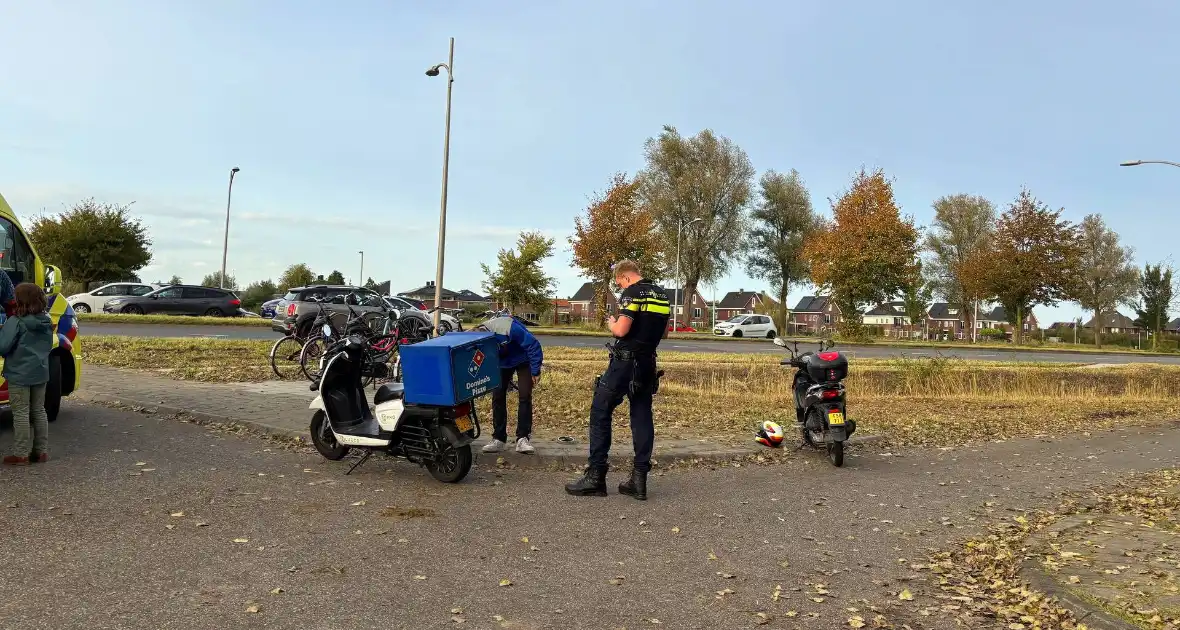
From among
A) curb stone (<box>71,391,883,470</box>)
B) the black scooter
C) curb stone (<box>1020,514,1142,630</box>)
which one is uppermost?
the black scooter

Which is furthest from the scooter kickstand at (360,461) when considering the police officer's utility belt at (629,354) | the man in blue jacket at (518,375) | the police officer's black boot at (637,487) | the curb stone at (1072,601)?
the curb stone at (1072,601)

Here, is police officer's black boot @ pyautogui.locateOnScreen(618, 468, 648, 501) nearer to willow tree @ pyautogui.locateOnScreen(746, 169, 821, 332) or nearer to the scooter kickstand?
the scooter kickstand

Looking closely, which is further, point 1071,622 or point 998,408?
point 998,408

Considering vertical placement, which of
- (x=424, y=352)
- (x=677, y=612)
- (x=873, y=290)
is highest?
(x=873, y=290)

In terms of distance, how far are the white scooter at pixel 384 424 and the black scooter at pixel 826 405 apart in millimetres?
3352

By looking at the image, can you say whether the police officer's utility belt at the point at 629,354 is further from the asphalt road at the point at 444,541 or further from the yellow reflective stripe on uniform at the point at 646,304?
the asphalt road at the point at 444,541

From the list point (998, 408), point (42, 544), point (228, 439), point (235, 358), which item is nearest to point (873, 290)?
point (998, 408)

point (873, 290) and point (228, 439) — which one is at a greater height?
point (873, 290)

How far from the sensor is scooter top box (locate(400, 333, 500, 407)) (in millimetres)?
5945

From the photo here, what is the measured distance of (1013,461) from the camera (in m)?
8.25

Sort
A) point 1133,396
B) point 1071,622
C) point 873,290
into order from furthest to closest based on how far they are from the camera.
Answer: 1. point 873,290
2. point 1133,396
3. point 1071,622

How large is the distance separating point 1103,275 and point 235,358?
68.6 metres

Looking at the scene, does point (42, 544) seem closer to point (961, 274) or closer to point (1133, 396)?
point (1133, 396)

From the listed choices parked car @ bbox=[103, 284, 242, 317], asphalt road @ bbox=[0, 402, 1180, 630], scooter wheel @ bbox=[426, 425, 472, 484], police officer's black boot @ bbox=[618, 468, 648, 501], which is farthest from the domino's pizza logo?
parked car @ bbox=[103, 284, 242, 317]
